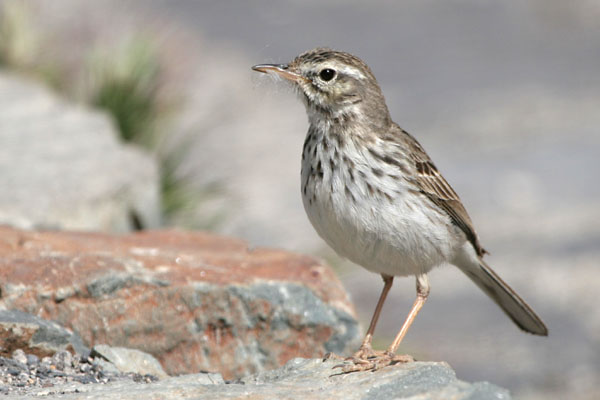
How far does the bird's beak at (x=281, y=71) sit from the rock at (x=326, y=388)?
1910 mm

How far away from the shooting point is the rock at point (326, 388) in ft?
16.3

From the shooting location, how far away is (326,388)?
530 cm

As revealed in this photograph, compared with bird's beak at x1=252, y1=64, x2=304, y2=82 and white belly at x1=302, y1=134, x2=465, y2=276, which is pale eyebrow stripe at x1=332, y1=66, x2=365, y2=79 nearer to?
bird's beak at x1=252, y1=64, x2=304, y2=82

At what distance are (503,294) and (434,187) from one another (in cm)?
127

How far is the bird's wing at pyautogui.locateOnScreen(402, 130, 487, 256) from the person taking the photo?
6.54 meters

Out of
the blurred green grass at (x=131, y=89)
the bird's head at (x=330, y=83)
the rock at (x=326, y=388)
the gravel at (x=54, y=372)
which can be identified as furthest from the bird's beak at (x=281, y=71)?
the blurred green grass at (x=131, y=89)

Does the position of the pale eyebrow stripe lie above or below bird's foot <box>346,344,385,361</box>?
above

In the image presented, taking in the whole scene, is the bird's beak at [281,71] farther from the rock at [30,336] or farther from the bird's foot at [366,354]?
the rock at [30,336]

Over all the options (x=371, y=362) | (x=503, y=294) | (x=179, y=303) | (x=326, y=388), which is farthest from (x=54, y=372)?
(x=503, y=294)

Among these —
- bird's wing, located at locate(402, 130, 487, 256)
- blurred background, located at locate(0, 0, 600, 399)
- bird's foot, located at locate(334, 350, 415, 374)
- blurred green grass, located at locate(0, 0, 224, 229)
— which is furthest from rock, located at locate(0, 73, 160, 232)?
bird's foot, located at locate(334, 350, 415, 374)

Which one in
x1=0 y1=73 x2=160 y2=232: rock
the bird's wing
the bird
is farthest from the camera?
x1=0 y1=73 x2=160 y2=232: rock

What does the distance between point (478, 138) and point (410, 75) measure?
3.76 m

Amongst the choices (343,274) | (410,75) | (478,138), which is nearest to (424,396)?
(343,274)

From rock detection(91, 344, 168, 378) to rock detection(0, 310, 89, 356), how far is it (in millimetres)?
174
